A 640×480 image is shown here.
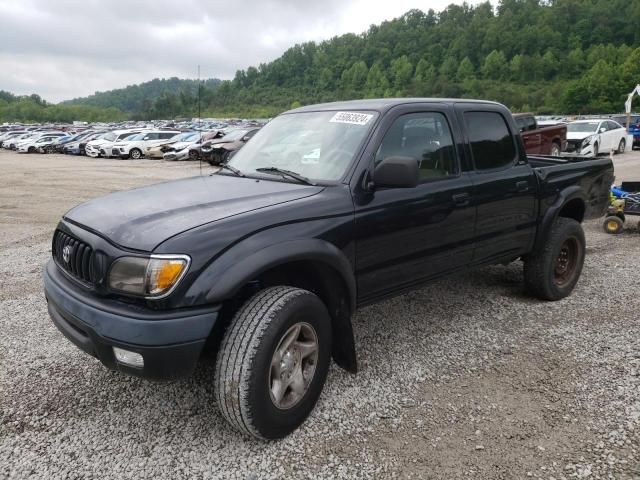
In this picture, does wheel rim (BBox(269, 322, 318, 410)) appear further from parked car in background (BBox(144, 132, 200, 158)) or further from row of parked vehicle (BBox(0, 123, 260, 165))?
parked car in background (BBox(144, 132, 200, 158))

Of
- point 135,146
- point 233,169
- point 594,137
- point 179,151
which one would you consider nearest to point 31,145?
point 135,146

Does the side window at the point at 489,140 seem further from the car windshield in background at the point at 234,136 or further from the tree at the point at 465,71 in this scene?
the tree at the point at 465,71

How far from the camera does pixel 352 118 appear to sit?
3244 millimetres

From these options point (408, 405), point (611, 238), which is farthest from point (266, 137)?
point (611, 238)

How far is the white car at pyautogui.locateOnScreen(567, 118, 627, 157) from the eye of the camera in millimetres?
16812

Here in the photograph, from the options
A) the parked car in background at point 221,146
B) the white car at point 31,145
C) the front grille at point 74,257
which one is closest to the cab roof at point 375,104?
the front grille at point 74,257

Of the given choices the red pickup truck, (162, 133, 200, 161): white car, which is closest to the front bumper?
the red pickup truck

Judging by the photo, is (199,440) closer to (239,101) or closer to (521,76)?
(521,76)

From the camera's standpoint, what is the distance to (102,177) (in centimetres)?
1602

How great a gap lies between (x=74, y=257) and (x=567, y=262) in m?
4.28

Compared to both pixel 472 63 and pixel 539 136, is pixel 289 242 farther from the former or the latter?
pixel 472 63

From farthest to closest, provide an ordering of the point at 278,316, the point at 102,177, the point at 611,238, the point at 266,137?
the point at 102,177 → the point at 611,238 → the point at 266,137 → the point at 278,316

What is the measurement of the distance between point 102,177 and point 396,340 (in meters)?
14.7

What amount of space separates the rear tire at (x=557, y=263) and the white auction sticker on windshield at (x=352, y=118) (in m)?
2.20
